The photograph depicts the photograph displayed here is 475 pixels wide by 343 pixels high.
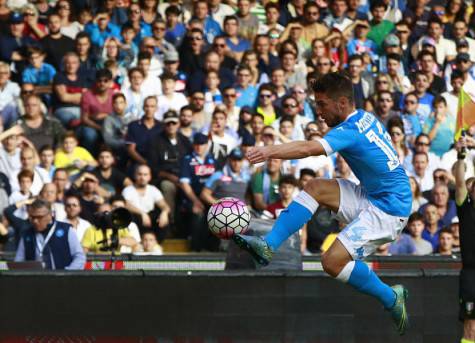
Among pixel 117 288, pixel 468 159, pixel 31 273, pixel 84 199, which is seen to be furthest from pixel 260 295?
pixel 468 159

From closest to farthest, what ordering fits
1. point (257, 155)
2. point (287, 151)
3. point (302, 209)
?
point (257, 155) → point (287, 151) → point (302, 209)

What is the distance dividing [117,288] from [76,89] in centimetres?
542

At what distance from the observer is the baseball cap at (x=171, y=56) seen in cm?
1583

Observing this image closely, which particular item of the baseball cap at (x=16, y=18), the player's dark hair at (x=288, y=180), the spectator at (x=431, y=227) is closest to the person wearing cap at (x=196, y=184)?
the player's dark hair at (x=288, y=180)


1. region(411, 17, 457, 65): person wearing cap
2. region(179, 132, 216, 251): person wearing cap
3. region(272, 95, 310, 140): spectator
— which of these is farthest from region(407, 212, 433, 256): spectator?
region(411, 17, 457, 65): person wearing cap

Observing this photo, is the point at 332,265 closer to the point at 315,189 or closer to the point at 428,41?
the point at 315,189

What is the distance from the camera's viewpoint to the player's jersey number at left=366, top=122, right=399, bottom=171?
9.21 meters

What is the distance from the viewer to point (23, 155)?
14.0m

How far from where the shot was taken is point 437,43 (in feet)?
59.9

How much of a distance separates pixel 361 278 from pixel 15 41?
772cm

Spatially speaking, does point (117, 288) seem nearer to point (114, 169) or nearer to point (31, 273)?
point (31, 273)

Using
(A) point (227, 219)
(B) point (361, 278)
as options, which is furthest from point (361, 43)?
(A) point (227, 219)

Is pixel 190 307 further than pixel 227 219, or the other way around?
pixel 190 307

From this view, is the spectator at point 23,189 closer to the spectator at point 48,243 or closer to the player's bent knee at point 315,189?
the spectator at point 48,243
